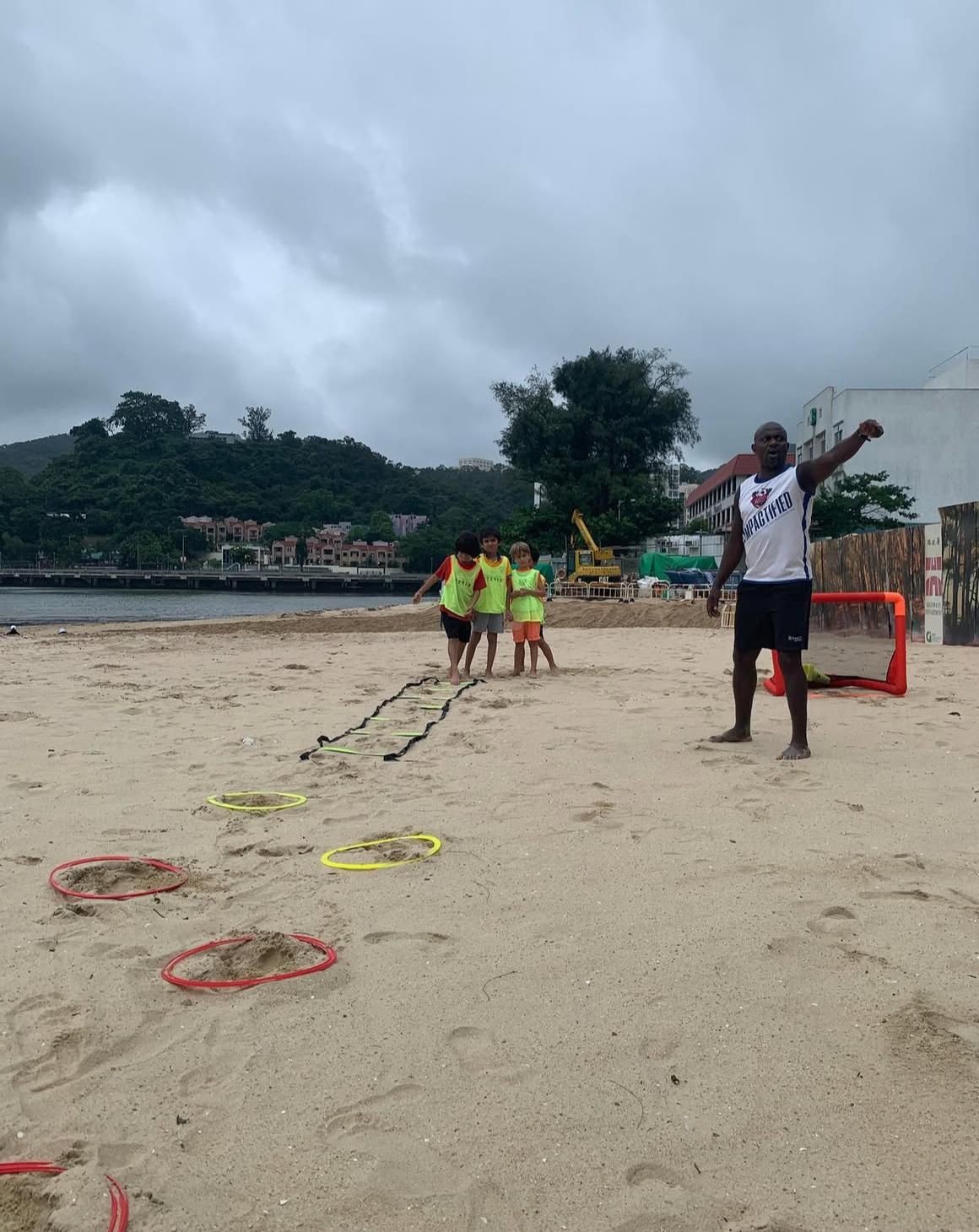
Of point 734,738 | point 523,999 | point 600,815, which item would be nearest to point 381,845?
point 600,815

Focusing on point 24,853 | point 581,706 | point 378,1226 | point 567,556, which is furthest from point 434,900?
point 567,556

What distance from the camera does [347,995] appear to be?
222 centimetres

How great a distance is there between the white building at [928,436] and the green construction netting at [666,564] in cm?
1093

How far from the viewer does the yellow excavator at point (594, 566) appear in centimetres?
3753

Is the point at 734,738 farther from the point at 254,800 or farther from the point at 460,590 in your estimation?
the point at 460,590

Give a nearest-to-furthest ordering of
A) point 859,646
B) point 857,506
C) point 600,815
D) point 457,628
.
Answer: point 600,815
point 859,646
point 457,628
point 857,506

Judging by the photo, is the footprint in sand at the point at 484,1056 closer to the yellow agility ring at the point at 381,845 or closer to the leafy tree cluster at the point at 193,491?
the yellow agility ring at the point at 381,845

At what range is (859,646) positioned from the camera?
764cm

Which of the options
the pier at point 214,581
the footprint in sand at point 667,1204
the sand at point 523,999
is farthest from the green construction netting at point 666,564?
the pier at point 214,581

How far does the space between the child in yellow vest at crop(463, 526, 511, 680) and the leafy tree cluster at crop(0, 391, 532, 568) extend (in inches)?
3445

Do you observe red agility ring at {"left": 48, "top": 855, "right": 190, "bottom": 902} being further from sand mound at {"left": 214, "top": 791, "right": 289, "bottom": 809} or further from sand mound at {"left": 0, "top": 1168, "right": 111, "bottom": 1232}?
sand mound at {"left": 0, "top": 1168, "right": 111, "bottom": 1232}

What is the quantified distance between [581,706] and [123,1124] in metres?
5.21

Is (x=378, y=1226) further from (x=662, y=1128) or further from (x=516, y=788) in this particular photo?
(x=516, y=788)

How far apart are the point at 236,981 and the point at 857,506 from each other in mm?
39202
